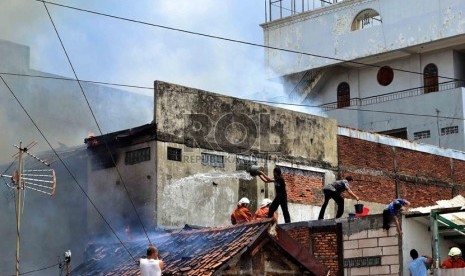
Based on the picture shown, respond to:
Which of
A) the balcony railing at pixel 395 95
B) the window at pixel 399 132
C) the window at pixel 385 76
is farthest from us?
the window at pixel 385 76

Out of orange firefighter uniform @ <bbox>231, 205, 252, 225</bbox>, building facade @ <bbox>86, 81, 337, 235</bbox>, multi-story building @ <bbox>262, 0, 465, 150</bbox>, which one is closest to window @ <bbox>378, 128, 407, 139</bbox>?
multi-story building @ <bbox>262, 0, 465, 150</bbox>

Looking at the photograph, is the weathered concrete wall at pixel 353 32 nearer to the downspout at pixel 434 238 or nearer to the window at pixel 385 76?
the window at pixel 385 76

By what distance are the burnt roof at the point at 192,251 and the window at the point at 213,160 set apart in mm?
5834

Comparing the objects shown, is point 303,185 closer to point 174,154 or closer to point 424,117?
point 174,154

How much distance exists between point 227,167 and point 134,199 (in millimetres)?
3107

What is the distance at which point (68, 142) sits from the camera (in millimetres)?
29703

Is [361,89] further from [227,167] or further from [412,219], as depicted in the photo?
[412,219]

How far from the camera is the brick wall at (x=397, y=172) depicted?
2886cm

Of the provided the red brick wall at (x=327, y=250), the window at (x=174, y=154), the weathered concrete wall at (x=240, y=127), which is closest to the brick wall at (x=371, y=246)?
the red brick wall at (x=327, y=250)

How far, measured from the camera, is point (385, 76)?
37906 mm

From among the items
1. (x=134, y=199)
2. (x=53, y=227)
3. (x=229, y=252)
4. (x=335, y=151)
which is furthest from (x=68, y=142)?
(x=229, y=252)

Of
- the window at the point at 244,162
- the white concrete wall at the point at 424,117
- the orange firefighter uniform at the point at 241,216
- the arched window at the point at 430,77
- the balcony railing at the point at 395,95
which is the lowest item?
the orange firefighter uniform at the point at 241,216

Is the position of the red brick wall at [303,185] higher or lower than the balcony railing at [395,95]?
lower

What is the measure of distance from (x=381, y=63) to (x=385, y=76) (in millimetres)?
626
